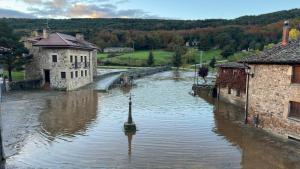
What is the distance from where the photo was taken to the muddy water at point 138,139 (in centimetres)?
1459

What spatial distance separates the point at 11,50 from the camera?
125ft

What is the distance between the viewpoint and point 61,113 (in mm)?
25750

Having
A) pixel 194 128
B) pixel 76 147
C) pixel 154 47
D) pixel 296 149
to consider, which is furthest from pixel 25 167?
pixel 154 47

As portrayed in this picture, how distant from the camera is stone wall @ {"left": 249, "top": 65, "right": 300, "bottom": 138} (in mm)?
17391

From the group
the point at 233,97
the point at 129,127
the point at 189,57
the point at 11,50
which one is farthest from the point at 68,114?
the point at 189,57

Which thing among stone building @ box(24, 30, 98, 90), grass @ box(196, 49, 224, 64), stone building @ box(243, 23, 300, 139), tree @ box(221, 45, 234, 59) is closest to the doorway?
stone building @ box(24, 30, 98, 90)

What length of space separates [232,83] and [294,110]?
526 inches

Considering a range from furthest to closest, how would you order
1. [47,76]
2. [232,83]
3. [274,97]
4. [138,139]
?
[47,76]
[232,83]
[274,97]
[138,139]

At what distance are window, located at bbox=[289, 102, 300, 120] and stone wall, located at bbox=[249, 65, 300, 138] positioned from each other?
0.21 meters

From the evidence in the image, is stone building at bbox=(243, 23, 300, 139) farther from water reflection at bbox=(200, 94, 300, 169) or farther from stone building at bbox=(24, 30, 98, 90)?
stone building at bbox=(24, 30, 98, 90)

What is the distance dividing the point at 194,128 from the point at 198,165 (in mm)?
7053

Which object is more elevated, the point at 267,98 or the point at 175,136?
the point at 267,98

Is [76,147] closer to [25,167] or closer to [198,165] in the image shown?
[25,167]

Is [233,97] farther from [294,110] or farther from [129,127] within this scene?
[129,127]
